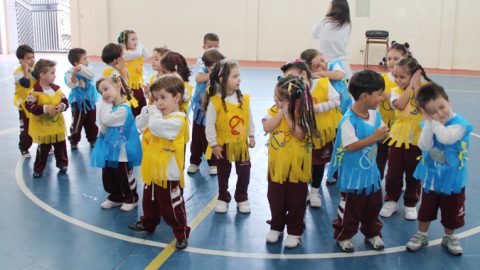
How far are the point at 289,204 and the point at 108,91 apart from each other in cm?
175

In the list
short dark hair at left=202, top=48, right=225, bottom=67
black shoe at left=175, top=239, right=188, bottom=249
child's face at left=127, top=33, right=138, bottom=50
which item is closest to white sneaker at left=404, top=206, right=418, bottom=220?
black shoe at left=175, top=239, right=188, bottom=249

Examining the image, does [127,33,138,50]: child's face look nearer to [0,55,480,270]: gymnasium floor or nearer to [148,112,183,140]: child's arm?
[0,55,480,270]: gymnasium floor

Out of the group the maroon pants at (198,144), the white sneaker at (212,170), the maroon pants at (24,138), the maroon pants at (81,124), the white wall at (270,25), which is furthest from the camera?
the white wall at (270,25)

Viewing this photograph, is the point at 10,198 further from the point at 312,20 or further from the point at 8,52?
the point at 8,52

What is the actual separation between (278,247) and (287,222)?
0.65ft

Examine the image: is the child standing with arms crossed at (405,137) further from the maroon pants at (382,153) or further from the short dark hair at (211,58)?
the short dark hair at (211,58)

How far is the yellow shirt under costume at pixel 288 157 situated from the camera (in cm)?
365

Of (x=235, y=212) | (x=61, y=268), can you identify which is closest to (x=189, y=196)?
(x=235, y=212)

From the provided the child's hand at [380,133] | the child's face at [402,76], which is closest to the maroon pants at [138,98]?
the child's face at [402,76]

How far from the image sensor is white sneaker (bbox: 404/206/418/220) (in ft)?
14.4

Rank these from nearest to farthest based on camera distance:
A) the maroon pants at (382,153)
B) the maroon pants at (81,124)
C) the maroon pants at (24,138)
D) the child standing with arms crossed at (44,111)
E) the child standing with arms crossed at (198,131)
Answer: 1. the maroon pants at (382,153)
2. the child standing with arms crossed at (44,111)
3. the child standing with arms crossed at (198,131)
4. the maroon pants at (24,138)
5. the maroon pants at (81,124)

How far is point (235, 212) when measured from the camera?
14.9 ft

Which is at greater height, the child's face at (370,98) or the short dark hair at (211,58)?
the short dark hair at (211,58)

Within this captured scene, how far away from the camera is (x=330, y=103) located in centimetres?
433
